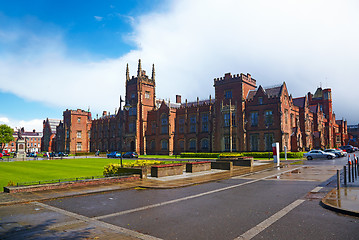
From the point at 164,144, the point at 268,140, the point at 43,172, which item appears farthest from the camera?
the point at 164,144

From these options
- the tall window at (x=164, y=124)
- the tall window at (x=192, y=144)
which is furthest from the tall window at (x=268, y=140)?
the tall window at (x=164, y=124)

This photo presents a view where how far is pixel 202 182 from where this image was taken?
16.6m

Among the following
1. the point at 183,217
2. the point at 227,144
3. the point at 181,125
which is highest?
the point at 181,125

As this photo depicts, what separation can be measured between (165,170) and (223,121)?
117 feet

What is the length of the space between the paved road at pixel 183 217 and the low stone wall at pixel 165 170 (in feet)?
20.9

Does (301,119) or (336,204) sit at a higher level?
(301,119)

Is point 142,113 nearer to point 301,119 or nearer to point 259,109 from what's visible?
point 259,109

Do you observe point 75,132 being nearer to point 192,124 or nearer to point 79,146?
point 79,146

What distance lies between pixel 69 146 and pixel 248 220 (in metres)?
85.9

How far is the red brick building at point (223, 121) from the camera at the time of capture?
160ft

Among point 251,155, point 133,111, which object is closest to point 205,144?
point 251,155

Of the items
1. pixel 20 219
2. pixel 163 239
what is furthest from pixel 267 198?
pixel 20 219

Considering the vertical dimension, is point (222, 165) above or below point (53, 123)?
below

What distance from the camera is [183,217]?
27.9ft
